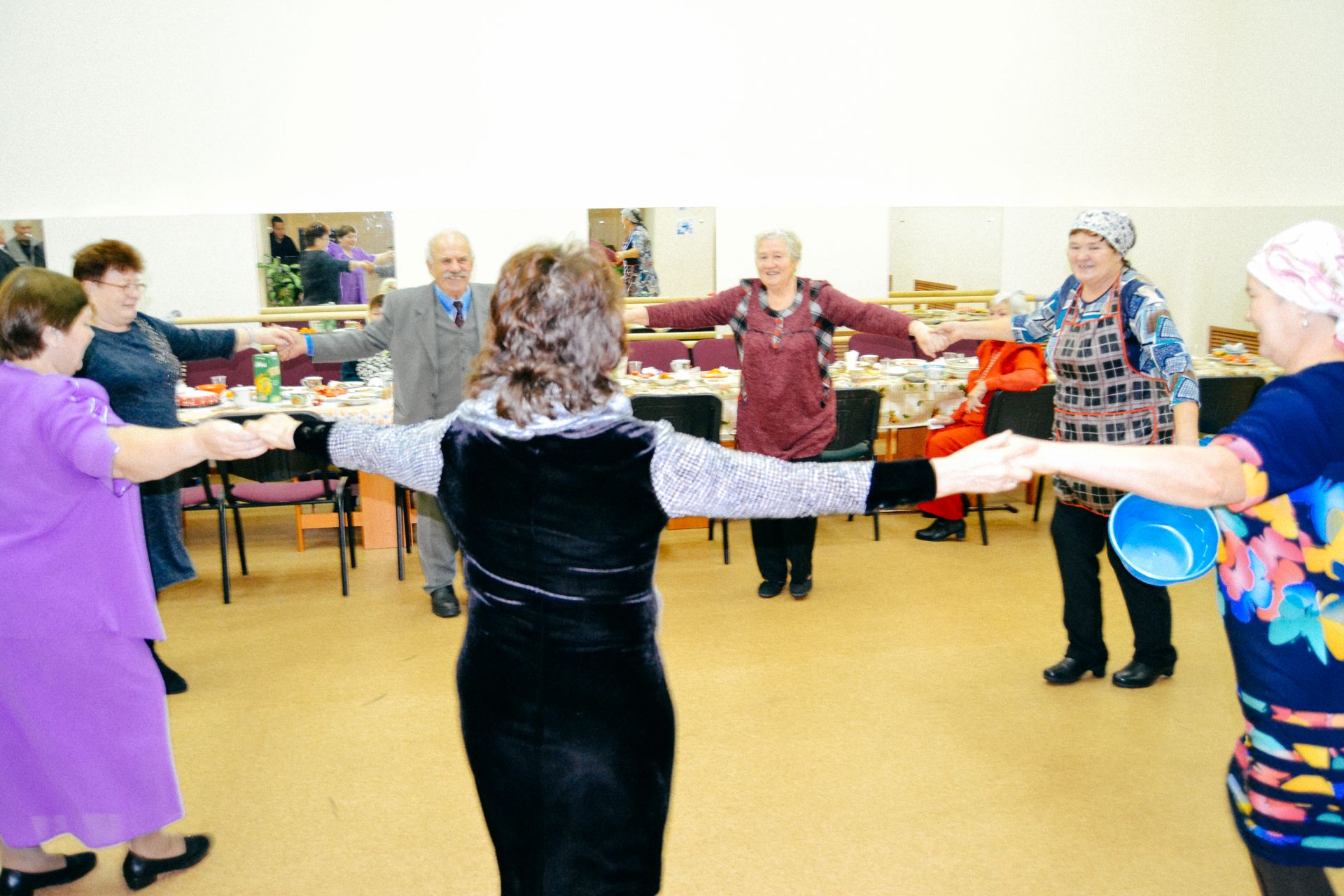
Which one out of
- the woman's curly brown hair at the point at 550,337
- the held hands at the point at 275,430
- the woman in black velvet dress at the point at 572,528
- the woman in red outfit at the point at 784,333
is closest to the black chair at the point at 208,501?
the woman in red outfit at the point at 784,333

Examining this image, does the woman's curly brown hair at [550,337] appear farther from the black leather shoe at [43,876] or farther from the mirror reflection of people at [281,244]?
the mirror reflection of people at [281,244]

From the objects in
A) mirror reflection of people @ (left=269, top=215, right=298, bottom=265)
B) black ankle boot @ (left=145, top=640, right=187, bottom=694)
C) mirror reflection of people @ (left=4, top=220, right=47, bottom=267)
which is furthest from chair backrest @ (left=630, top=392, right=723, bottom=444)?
mirror reflection of people @ (left=4, top=220, right=47, bottom=267)

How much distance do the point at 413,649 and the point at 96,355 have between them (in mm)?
1620

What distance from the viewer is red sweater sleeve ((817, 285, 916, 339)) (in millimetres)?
4320

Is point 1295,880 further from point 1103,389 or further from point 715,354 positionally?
point 715,354

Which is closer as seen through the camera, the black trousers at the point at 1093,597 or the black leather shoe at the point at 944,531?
the black trousers at the point at 1093,597

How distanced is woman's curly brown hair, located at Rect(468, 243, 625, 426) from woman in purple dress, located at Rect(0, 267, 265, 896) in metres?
0.66

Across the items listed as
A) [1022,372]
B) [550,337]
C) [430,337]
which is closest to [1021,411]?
[1022,372]

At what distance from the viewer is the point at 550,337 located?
1.67 meters

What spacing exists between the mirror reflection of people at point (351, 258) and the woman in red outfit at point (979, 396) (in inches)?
156

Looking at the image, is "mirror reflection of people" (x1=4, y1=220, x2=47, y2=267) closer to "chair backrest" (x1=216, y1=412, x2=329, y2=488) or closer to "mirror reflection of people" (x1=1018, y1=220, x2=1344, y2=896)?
"chair backrest" (x1=216, y1=412, x2=329, y2=488)

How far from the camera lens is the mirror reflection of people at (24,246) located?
6.89 m

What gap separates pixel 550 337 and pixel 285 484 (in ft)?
12.7

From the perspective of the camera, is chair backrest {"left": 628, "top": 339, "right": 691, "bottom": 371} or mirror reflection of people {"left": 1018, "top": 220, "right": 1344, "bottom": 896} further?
chair backrest {"left": 628, "top": 339, "right": 691, "bottom": 371}
